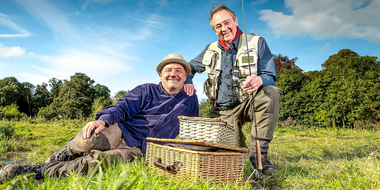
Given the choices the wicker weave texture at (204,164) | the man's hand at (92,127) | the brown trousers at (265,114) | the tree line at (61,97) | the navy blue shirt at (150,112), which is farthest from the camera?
the tree line at (61,97)

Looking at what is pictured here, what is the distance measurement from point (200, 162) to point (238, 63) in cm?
184

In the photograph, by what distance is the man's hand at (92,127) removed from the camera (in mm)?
2971

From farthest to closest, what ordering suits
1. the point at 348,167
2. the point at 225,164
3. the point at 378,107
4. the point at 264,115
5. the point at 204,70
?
the point at 378,107
the point at 204,70
the point at 264,115
the point at 348,167
the point at 225,164

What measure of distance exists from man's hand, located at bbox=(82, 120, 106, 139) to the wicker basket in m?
1.03

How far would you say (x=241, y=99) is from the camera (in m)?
3.60

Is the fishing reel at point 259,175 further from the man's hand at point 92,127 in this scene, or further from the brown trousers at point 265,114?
the man's hand at point 92,127

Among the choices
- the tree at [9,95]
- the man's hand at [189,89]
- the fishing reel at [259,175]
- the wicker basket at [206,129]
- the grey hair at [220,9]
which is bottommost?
the fishing reel at [259,175]

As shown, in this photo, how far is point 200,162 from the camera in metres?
2.27

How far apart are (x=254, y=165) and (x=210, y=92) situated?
1.36 m

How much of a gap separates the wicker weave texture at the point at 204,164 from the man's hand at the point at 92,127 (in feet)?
2.88

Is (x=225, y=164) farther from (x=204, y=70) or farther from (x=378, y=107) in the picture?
(x=378, y=107)

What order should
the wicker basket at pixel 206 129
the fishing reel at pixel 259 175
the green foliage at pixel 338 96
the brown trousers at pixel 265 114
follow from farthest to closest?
1. the green foliage at pixel 338 96
2. the brown trousers at pixel 265 114
3. the fishing reel at pixel 259 175
4. the wicker basket at pixel 206 129

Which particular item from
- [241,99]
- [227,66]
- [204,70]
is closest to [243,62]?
[227,66]

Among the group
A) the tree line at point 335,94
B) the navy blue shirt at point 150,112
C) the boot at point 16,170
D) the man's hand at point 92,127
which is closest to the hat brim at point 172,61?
the navy blue shirt at point 150,112
